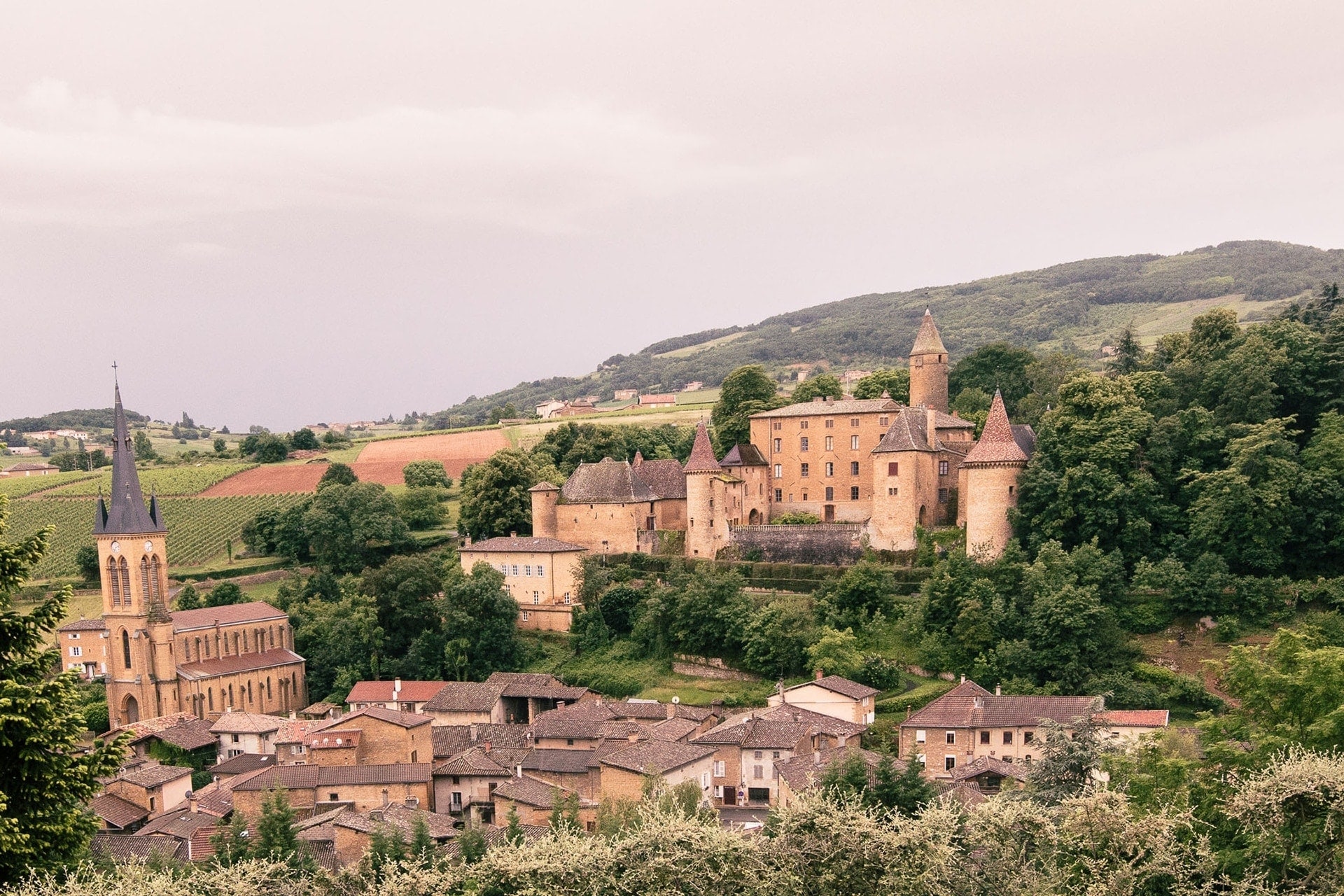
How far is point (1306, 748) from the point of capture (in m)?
25.9

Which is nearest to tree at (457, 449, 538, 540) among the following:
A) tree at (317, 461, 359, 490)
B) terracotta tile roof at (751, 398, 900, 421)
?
terracotta tile roof at (751, 398, 900, 421)

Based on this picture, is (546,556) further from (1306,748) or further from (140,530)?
(1306,748)

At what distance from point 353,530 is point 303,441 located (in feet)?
126

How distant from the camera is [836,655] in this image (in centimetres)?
4791

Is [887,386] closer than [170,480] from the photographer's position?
Yes

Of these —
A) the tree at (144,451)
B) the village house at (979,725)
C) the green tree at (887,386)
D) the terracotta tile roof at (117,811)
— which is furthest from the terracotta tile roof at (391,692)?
the tree at (144,451)

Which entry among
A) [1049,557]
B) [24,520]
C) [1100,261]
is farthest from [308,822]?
[1100,261]

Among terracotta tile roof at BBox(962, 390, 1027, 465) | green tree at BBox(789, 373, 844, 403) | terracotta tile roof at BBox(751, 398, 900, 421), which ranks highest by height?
green tree at BBox(789, 373, 844, 403)

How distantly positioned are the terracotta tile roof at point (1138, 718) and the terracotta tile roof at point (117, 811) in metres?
33.7

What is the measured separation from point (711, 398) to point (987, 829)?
117386mm

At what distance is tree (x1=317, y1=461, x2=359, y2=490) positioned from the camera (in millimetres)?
83188

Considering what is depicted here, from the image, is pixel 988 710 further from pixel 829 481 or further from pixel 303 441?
pixel 303 441

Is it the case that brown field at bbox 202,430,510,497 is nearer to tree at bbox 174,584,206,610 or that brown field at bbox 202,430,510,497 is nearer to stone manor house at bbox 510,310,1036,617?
tree at bbox 174,584,206,610

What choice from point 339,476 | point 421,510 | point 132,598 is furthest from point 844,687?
point 339,476
